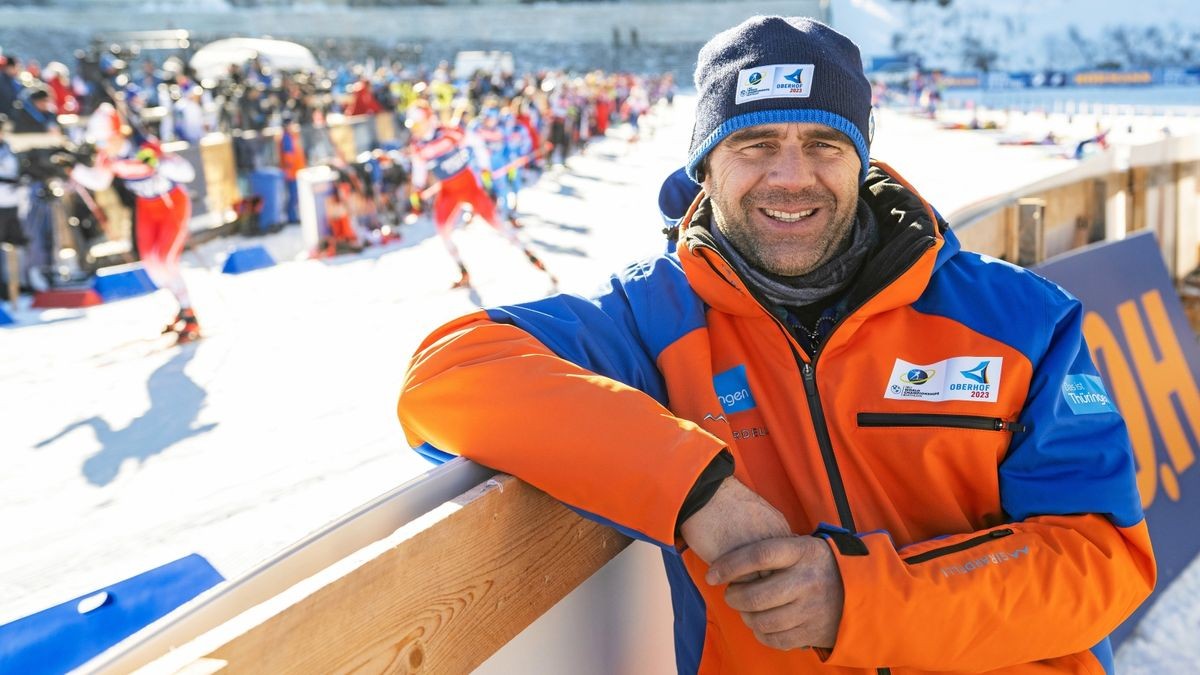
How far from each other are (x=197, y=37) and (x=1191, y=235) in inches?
2031

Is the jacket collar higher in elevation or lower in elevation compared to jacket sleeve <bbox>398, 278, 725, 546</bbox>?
higher

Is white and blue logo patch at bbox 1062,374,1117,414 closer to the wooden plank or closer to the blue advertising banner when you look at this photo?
the wooden plank

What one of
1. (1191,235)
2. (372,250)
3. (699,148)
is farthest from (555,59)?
(699,148)

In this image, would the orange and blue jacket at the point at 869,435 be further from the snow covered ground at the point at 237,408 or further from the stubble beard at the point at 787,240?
the snow covered ground at the point at 237,408

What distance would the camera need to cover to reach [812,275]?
5.88 ft

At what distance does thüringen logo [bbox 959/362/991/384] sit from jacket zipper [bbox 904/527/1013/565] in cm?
25

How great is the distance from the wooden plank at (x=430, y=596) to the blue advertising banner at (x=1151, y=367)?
2.35 m

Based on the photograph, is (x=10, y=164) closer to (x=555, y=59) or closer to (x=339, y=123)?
(x=339, y=123)

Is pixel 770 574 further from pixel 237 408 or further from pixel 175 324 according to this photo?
pixel 175 324

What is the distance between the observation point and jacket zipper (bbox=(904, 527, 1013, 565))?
1374 millimetres

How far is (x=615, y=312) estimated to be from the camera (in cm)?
176

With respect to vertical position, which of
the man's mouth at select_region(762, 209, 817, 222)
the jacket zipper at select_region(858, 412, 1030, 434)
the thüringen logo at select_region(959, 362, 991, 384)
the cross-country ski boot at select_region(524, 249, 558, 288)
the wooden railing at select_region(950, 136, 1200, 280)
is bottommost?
the cross-country ski boot at select_region(524, 249, 558, 288)

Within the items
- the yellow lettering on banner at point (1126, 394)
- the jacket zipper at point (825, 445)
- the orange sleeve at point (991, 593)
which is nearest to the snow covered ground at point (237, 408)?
the yellow lettering on banner at point (1126, 394)

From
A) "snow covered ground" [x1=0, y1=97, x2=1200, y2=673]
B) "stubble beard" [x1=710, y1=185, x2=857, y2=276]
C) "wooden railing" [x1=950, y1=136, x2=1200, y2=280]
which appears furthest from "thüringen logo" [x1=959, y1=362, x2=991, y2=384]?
"wooden railing" [x1=950, y1=136, x2=1200, y2=280]
